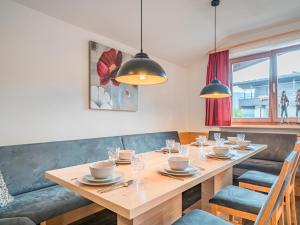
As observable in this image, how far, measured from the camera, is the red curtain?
12.3 feet

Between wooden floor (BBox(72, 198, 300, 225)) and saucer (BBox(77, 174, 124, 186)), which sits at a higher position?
saucer (BBox(77, 174, 124, 186))

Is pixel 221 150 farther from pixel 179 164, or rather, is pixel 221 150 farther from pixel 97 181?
pixel 97 181

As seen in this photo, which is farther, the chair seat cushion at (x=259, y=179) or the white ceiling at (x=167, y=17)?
the white ceiling at (x=167, y=17)

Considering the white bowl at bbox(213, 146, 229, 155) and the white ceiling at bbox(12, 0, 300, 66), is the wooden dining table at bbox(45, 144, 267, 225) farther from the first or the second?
the white ceiling at bbox(12, 0, 300, 66)

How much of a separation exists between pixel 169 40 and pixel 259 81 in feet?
5.81

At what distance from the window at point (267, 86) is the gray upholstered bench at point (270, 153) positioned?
0.41m

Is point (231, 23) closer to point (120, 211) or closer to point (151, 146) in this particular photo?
point (151, 146)

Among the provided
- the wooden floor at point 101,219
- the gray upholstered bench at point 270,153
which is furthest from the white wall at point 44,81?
the gray upholstered bench at point 270,153

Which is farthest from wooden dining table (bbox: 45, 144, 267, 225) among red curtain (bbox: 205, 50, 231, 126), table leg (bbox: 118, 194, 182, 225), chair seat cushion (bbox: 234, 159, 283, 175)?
red curtain (bbox: 205, 50, 231, 126)

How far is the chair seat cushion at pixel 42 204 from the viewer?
145cm

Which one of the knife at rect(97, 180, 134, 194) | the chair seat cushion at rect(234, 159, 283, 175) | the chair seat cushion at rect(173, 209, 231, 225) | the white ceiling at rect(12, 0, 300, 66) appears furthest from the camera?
the chair seat cushion at rect(234, 159, 283, 175)

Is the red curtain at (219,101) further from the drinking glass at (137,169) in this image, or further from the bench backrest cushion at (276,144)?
the drinking glass at (137,169)

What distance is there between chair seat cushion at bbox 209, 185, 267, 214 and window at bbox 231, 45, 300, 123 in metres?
2.32

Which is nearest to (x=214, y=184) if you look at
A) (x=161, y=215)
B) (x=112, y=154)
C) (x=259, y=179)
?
(x=259, y=179)
